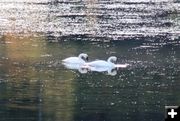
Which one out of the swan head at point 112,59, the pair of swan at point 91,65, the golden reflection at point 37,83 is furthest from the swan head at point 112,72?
the golden reflection at point 37,83

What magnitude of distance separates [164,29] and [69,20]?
173 inches

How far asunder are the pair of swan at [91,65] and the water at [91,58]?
332 millimetres

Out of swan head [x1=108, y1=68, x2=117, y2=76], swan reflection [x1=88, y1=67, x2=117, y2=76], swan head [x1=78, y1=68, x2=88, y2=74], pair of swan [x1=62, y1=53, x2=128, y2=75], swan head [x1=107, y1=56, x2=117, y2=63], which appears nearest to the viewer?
swan head [x1=108, y1=68, x2=117, y2=76]

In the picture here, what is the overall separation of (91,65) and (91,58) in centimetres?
146

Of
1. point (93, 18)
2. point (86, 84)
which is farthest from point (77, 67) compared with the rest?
point (93, 18)

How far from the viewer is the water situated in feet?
35.3

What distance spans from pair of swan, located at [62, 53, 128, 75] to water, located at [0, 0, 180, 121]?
13.1 inches

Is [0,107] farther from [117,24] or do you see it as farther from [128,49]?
[117,24]

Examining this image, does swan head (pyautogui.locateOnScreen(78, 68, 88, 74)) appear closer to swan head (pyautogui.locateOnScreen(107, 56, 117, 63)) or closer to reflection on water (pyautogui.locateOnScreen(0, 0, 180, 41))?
swan head (pyautogui.locateOnScreen(107, 56, 117, 63))

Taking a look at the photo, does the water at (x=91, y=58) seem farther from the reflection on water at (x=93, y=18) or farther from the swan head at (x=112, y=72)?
the swan head at (x=112, y=72)

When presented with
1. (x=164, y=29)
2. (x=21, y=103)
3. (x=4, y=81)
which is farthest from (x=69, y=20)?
(x=21, y=103)

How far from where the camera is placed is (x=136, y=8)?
102ft

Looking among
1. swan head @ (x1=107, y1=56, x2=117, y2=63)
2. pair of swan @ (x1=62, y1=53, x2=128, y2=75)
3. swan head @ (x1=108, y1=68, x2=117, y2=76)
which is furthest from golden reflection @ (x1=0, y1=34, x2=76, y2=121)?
swan head @ (x1=107, y1=56, x2=117, y2=63)

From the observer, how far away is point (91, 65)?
50.4ft
